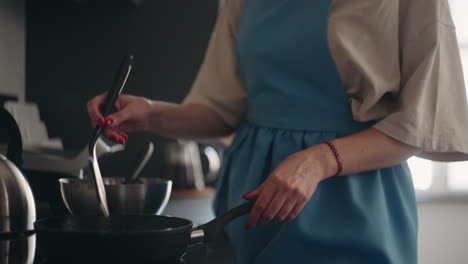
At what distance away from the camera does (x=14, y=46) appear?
1.63m

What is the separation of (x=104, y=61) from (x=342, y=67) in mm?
1149

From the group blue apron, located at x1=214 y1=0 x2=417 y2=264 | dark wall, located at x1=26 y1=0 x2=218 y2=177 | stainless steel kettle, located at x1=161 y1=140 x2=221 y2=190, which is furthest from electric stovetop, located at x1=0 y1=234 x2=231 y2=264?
dark wall, located at x1=26 y1=0 x2=218 y2=177

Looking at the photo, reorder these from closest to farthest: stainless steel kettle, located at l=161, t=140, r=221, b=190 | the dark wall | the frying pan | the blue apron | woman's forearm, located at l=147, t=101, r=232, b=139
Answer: the frying pan → the blue apron → woman's forearm, located at l=147, t=101, r=232, b=139 → stainless steel kettle, located at l=161, t=140, r=221, b=190 → the dark wall

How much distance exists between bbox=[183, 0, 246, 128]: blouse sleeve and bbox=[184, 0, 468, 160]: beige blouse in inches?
9.9

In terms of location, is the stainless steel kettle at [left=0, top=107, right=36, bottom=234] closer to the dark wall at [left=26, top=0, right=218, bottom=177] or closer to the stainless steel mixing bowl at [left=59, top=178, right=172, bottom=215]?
the stainless steel mixing bowl at [left=59, top=178, right=172, bottom=215]

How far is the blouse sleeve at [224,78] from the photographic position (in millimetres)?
943

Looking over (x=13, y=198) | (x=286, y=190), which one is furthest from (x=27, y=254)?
(x=286, y=190)

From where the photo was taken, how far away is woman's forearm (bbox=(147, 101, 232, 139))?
0.93 metres

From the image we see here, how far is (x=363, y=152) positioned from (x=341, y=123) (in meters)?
0.08

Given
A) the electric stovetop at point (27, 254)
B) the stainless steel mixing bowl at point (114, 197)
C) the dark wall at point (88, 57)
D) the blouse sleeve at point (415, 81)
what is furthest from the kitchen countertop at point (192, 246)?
the dark wall at point (88, 57)

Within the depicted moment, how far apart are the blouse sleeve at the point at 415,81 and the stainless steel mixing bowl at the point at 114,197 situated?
0.33m

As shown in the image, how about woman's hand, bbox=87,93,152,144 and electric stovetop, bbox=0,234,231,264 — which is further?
woman's hand, bbox=87,93,152,144

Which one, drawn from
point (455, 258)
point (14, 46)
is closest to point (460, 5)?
point (455, 258)

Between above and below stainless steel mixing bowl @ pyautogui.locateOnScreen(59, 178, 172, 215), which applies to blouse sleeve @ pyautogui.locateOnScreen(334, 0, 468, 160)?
above
